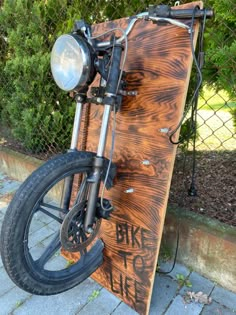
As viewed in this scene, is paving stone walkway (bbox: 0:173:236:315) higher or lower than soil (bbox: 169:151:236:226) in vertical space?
lower

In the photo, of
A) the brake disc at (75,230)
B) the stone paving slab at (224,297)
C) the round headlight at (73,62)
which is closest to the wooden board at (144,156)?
the brake disc at (75,230)

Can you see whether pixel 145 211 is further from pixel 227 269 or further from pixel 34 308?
pixel 34 308

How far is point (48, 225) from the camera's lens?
6.90 feet

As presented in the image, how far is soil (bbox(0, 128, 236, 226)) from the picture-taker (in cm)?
171

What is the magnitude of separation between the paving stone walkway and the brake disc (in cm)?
30

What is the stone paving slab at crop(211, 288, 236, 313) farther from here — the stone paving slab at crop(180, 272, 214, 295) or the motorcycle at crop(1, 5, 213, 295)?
the motorcycle at crop(1, 5, 213, 295)

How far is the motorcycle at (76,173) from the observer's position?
112 centimetres

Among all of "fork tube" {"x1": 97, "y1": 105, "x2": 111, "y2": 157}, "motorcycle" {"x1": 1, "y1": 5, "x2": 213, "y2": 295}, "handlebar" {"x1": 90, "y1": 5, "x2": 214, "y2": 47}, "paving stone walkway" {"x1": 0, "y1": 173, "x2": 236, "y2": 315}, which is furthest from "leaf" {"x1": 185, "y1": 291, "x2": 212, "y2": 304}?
"handlebar" {"x1": 90, "y1": 5, "x2": 214, "y2": 47}

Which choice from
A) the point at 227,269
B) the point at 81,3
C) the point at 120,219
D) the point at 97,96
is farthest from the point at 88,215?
the point at 81,3

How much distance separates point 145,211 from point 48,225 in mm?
1067

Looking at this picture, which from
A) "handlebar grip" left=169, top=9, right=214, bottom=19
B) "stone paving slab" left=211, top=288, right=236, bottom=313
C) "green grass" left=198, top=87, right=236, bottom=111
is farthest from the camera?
"green grass" left=198, top=87, right=236, bottom=111

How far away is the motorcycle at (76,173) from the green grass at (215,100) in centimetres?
57

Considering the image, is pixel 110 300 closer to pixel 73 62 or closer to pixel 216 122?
pixel 73 62

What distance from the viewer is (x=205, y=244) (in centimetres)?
152
